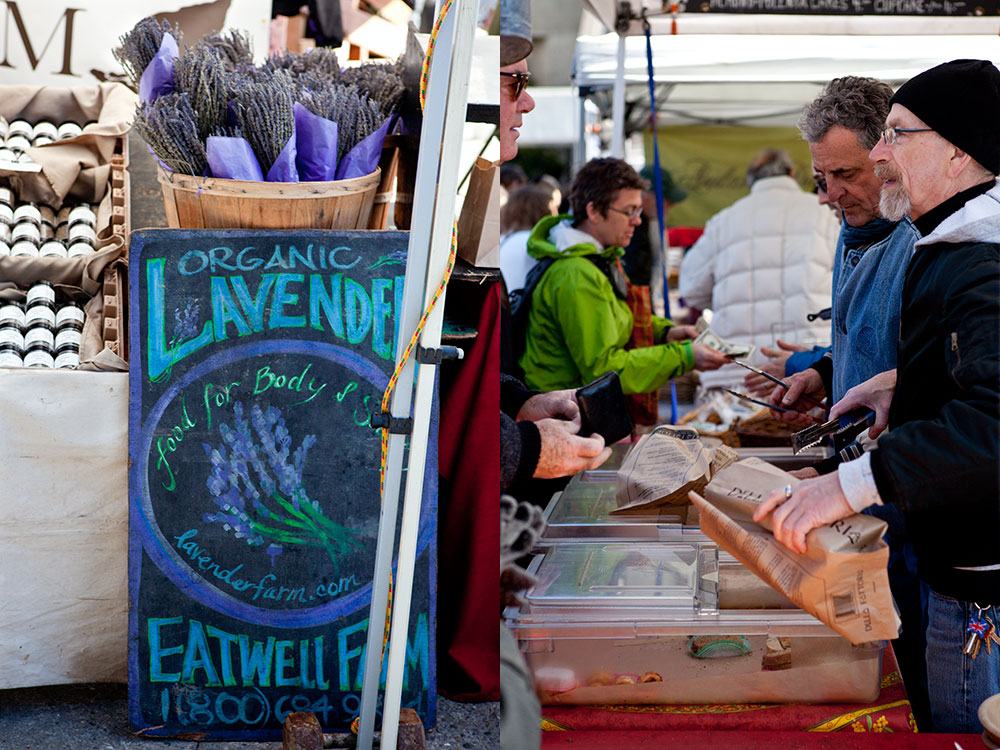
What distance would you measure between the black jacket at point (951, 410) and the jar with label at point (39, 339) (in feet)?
6.68

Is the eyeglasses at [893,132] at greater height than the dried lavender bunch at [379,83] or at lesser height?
lesser

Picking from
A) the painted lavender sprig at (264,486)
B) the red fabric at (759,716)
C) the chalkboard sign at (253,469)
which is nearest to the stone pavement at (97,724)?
the chalkboard sign at (253,469)

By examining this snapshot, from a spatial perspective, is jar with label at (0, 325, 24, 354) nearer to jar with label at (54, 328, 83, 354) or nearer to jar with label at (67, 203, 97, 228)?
jar with label at (54, 328, 83, 354)

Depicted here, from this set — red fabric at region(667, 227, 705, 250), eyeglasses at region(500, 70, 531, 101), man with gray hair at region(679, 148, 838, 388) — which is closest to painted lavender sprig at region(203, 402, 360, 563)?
eyeglasses at region(500, 70, 531, 101)

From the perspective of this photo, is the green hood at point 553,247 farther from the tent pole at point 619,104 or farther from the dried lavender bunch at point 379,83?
the tent pole at point 619,104

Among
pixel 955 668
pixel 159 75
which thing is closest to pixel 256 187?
pixel 159 75

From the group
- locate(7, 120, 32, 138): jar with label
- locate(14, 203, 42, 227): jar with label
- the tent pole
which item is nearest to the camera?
locate(14, 203, 42, 227): jar with label

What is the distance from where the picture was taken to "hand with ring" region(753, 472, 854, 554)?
1.41m

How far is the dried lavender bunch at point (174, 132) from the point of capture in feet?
7.16

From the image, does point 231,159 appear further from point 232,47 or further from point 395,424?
point 395,424

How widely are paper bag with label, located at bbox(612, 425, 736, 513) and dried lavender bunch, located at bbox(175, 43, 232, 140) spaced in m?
1.17

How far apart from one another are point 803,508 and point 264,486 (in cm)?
130

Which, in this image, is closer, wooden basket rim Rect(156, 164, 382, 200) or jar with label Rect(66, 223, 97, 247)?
wooden basket rim Rect(156, 164, 382, 200)

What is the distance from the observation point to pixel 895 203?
5.31 ft
